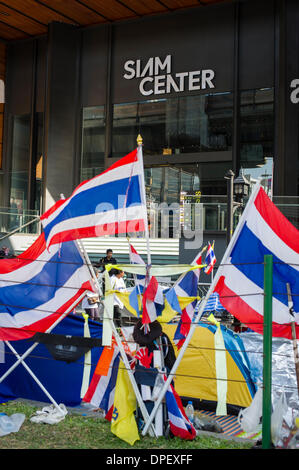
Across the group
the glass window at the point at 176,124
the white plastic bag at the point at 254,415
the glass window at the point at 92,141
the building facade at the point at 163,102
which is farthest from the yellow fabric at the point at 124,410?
the glass window at the point at 92,141

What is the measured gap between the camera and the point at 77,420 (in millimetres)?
6191

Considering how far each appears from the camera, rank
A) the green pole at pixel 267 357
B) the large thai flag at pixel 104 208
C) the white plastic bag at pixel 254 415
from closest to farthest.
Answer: the green pole at pixel 267 357 → the white plastic bag at pixel 254 415 → the large thai flag at pixel 104 208

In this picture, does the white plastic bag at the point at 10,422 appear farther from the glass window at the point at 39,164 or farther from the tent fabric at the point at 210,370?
the glass window at the point at 39,164

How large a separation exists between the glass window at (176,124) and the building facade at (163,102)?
5 centimetres

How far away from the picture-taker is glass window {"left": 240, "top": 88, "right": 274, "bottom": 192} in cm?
2175

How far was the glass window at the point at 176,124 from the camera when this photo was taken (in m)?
22.8

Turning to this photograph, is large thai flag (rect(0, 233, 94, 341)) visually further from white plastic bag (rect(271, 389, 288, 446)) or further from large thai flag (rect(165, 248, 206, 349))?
white plastic bag (rect(271, 389, 288, 446))

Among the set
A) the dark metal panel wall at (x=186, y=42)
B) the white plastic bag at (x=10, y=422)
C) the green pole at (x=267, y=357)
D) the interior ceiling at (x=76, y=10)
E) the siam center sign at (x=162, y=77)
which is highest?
the interior ceiling at (x=76, y=10)

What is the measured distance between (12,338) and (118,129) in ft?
64.7

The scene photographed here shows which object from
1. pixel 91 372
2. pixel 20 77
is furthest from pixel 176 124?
pixel 91 372

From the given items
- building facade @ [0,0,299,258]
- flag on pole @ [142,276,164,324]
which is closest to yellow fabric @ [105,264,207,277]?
flag on pole @ [142,276,164,324]

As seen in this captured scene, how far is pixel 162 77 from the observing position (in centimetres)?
2359
